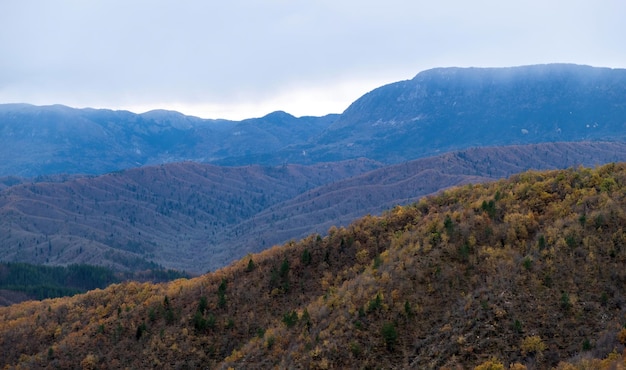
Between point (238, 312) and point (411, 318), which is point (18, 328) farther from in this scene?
point (411, 318)

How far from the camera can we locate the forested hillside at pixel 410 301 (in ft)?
103

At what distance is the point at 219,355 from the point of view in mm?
44531

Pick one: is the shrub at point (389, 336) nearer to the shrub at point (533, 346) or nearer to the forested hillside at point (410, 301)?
the forested hillside at point (410, 301)

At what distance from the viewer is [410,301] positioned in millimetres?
36719

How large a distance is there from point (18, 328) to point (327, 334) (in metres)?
43.1

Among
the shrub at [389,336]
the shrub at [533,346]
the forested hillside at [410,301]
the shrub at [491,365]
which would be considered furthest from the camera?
the shrub at [389,336]

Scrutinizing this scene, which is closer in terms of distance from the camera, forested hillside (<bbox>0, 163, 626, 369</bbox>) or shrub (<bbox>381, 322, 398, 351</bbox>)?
Answer: forested hillside (<bbox>0, 163, 626, 369</bbox>)

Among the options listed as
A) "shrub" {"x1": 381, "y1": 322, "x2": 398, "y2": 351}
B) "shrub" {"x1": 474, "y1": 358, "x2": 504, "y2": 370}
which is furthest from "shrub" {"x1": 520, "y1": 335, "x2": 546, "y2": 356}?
"shrub" {"x1": 381, "y1": 322, "x2": 398, "y2": 351}

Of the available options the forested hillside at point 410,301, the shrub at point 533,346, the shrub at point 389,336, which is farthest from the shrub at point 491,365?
the shrub at point 389,336

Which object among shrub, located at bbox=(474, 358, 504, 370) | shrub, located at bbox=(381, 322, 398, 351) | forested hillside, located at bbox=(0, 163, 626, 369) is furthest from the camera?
shrub, located at bbox=(381, 322, 398, 351)

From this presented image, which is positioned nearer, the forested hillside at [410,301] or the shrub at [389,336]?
the forested hillside at [410,301]

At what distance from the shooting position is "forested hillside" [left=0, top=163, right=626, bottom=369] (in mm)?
31259

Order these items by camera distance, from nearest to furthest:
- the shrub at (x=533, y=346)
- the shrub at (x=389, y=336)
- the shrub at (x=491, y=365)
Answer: the shrub at (x=491, y=365) < the shrub at (x=533, y=346) < the shrub at (x=389, y=336)

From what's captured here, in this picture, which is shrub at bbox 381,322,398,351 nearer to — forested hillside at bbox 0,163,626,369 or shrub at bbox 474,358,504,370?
forested hillside at bbox 0,163,626,369
